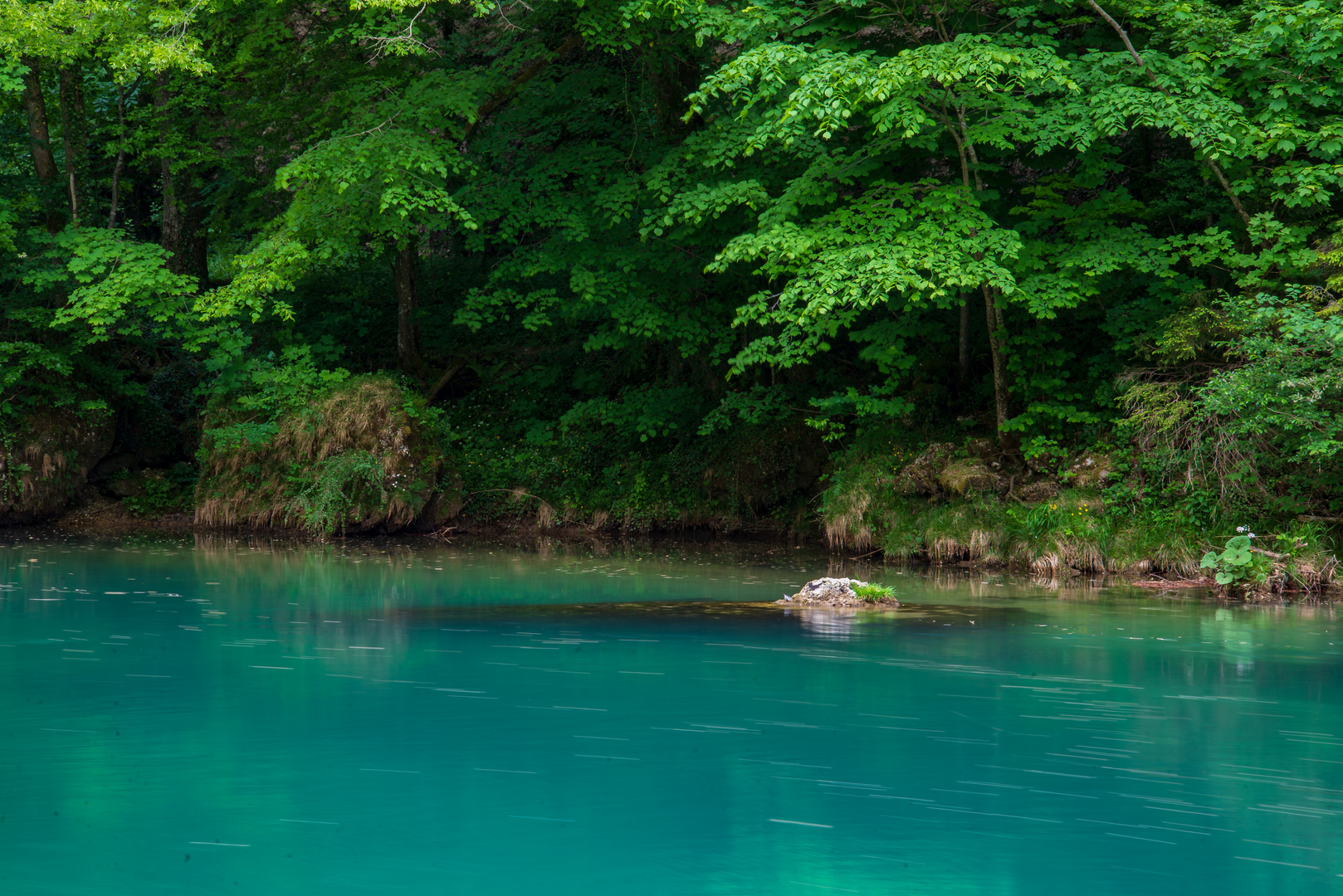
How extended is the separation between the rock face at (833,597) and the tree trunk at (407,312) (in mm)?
12487

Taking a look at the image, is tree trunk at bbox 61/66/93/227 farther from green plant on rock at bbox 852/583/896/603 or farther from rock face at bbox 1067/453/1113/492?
rock face at bbox 1067/453/1113/492

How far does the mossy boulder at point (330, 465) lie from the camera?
18.5 metres

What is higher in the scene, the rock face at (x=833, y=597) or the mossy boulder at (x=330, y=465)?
the mossy boulder at (x=330, y=465)

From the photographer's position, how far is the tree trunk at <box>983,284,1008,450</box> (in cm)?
1570

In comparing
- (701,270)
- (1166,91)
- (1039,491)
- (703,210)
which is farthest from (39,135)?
(1166,91)

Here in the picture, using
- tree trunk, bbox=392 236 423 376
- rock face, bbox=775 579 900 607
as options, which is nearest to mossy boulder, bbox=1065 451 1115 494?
rock face, bbox=775 579 900 607

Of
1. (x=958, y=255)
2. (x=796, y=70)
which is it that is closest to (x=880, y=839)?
(x=958, y=255)

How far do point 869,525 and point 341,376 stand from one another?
890cm

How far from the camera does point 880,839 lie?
5.14 metres

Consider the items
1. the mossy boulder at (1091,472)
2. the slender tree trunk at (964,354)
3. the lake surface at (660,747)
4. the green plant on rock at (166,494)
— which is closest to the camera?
the lake surface at (660,747)

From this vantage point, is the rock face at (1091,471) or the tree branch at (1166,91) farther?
the rock face at (1091,471)

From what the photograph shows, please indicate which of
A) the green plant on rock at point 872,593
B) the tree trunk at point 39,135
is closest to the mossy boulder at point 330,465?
the tree trunk at point 39,135

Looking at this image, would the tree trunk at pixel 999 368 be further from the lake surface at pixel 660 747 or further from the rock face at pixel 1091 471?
the lake surface at pixel 660 747

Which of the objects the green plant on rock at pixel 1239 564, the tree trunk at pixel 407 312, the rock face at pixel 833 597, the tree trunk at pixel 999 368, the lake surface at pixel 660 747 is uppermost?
the tree trunk at pixel 407 312
